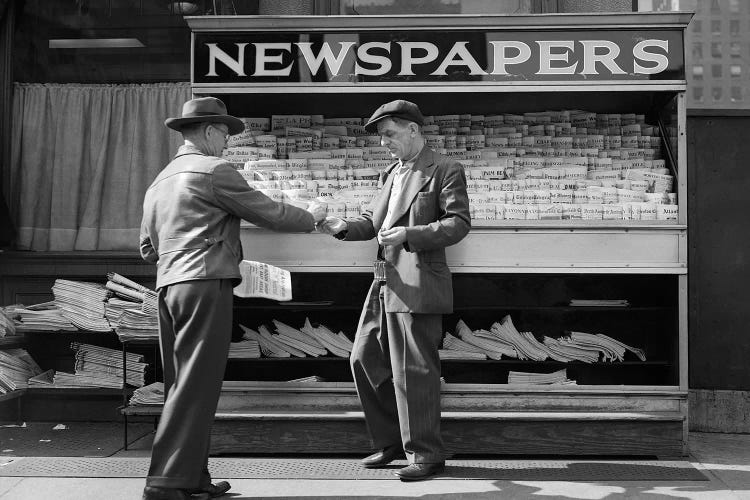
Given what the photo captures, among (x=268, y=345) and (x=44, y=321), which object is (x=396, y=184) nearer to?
(x=268, y=345)

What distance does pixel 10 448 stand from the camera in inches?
223

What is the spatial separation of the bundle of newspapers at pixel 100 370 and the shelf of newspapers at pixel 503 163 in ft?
3.01

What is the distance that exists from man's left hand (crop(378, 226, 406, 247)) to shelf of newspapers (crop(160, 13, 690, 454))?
0.66m

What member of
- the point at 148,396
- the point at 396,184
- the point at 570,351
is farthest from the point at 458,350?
the point at 148,396

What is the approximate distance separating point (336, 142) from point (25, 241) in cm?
274

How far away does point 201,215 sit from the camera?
4.31 meters

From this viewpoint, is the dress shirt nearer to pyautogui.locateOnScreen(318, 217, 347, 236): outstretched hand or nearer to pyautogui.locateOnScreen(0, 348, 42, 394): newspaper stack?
pyautogui.locateOnScreen(318, 217, 347, 236): outstretched hand

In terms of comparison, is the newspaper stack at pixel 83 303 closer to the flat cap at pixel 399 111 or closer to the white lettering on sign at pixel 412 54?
the flat cap at pixel 399 111

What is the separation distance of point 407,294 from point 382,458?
3.34 feet

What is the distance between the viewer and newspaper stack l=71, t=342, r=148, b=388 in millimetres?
6234

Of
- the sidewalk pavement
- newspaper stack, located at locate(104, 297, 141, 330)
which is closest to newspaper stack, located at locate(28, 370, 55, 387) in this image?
newspaper stack, located at locate(104, 297, 141, 330)

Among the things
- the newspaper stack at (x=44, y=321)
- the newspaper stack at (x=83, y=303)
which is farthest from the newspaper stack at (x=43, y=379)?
the newspaper stack at (x=83, y=303)

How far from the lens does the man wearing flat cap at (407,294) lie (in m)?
4.80

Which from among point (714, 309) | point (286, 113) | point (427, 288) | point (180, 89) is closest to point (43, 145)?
point (180, 89)
